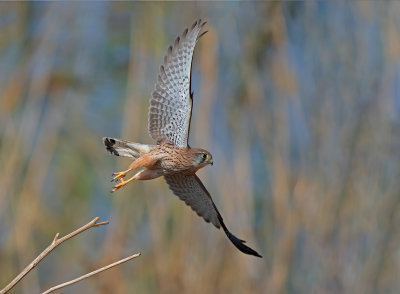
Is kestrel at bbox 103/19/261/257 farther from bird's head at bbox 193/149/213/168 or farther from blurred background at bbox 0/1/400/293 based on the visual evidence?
blurred background at bbox 0/1/400/293

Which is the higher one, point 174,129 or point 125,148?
point 174,129

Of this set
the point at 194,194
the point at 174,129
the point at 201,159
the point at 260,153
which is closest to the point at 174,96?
the point at 174,129

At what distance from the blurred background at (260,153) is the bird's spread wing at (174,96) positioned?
3.93ft

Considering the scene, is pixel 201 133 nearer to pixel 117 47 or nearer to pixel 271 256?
pixel 271 256

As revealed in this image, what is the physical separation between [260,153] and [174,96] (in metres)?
1.82

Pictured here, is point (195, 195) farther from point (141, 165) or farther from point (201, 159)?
point (141, 165)

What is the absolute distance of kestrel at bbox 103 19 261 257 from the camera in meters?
3.87

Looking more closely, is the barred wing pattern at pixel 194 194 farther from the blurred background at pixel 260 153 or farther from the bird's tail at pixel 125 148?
the blurred background at pixel 260 153

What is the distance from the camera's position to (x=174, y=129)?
4012 mm

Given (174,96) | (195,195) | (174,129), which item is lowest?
(195,195)

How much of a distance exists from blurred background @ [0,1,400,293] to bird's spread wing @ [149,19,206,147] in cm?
120

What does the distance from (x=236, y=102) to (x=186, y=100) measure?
73.7 inches

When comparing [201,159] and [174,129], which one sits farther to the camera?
[174,129]

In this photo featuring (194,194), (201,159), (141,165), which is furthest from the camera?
(194,194)
